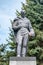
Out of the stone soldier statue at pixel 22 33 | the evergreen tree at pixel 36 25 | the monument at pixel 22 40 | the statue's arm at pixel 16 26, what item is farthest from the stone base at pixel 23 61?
the evergreen tree at pixel 36 25

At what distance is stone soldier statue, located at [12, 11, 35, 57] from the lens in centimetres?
1284

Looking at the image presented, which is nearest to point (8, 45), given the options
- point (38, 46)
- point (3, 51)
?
point (3, 51)

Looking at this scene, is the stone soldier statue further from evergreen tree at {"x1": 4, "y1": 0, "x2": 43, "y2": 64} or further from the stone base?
evergreen tree at {"x1": 4, "y1": 0, "x2": 43, "y2": 64}

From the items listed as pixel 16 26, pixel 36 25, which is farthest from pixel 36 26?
pixel 16 26

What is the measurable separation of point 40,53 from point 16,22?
13.4m

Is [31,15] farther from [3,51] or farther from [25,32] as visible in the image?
[25,32]

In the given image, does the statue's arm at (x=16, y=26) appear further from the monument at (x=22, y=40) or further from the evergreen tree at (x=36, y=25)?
the evergreen tree at (x=36, y=25)

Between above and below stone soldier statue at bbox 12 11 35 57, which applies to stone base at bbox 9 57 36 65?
below

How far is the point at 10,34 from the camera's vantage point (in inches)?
1142

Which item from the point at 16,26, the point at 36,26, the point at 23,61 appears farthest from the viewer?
the point at 36,26

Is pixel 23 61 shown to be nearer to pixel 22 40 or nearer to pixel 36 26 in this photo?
pixel 22 40

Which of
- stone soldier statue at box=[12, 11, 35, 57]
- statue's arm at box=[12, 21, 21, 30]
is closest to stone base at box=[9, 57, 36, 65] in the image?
stone soldier statue at box=[12, 11, 35, 57]

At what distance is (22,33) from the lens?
13.0 metres

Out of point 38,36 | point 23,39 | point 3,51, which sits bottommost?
point 3,51
